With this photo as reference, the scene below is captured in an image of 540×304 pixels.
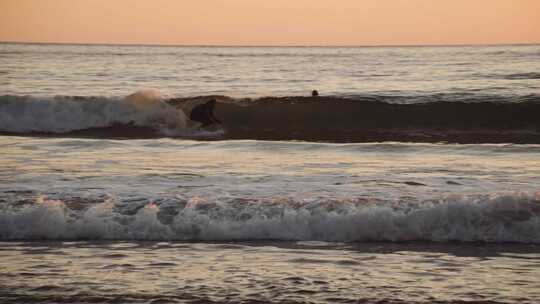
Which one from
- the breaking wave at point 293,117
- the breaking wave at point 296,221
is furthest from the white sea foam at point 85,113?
the breaking wave at point 296,221

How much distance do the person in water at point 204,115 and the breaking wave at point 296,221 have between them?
10.6m

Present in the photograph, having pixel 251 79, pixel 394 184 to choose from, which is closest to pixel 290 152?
pixel 394 184

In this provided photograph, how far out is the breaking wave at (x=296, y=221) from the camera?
357 inches

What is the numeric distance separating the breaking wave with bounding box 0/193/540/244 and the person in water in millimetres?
10640

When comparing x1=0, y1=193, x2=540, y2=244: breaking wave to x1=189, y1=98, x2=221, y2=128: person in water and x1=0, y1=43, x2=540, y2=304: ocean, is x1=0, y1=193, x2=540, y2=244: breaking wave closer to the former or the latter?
x1=0, y1=43, x2=540, y2=304: ocean

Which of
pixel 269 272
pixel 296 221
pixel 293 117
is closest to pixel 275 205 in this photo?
pixel 296 221

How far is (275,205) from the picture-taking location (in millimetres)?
9742

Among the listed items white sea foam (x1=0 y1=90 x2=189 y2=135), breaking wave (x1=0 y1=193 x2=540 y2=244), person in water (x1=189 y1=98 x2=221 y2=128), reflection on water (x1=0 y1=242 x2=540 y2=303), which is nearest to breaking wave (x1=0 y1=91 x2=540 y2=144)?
white sea foam (x1=0 y1=90 x2=189 y2=135)

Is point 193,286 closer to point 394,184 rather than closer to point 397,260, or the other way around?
point 397,260

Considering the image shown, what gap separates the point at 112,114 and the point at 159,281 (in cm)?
1481

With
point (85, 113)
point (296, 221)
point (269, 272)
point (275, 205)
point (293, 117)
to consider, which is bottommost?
point (269, 272)

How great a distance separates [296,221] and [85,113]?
13.3 metres

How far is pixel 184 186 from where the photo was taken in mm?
11258

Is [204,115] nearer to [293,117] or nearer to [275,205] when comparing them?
[293,117]
